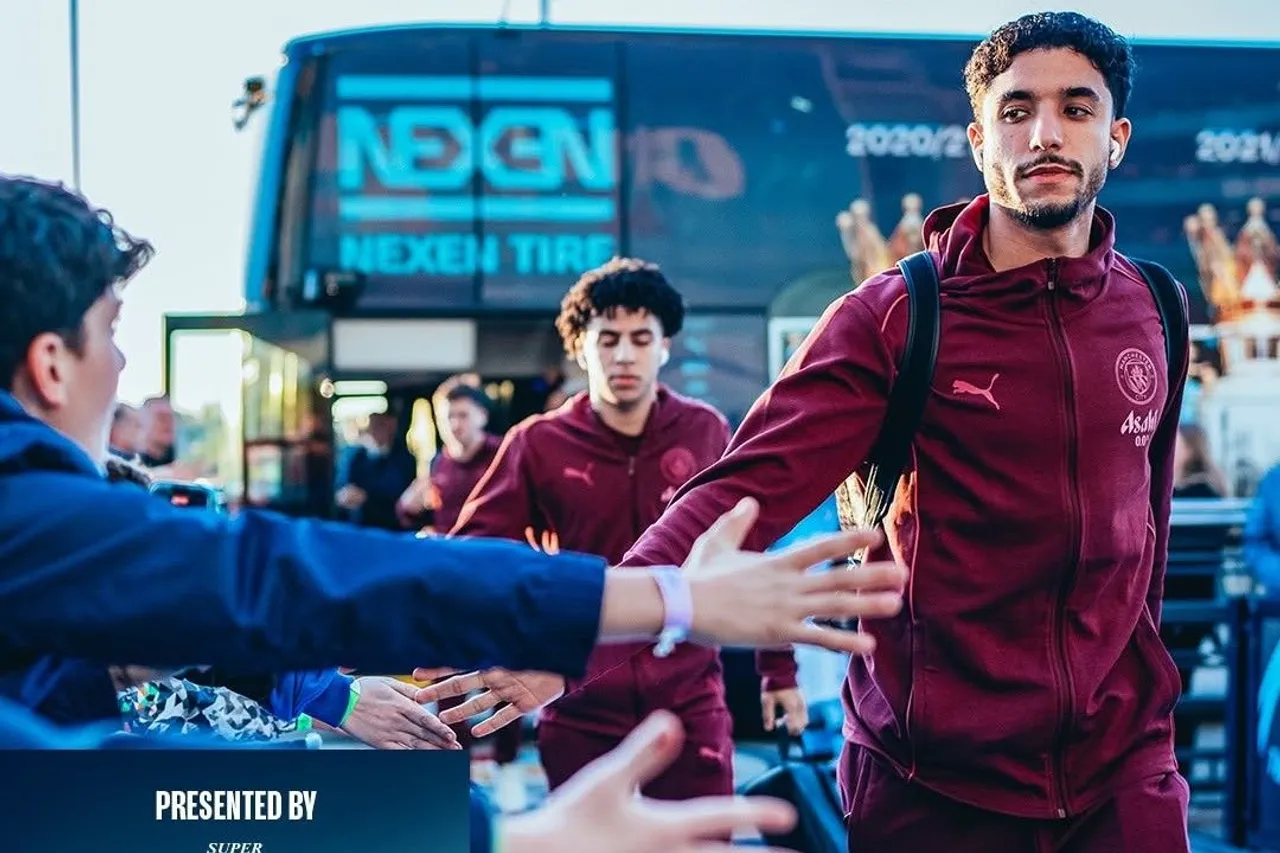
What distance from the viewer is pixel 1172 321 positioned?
9.76 feet

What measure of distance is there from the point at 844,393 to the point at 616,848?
1561mm

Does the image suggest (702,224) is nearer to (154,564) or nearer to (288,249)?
(288,249)

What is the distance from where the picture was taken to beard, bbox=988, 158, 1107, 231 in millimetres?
2885

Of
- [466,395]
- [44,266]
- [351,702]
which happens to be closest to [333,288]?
[466,395]

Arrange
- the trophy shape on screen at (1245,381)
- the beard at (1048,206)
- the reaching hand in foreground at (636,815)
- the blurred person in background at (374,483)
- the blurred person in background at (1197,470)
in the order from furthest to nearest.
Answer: the blurred person in background at (374,483)
the trophy shape on screen at (1245,381)
the blurred person in background at (1197,470)
the beard at (1048,206)
the reaching hand in foreground at (636,815)

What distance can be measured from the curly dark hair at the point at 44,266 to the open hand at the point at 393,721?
0.77 meters

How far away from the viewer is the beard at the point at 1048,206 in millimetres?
2885

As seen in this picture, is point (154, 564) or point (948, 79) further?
point (948, 79)

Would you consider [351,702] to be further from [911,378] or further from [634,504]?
[634,504]

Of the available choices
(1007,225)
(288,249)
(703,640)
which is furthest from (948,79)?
(703,640)

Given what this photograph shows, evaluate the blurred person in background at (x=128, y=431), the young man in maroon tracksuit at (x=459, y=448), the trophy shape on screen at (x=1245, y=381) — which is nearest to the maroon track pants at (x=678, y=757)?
the young man in maroon tracksuit at (x=459, y=448)

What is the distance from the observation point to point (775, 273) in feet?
29.7

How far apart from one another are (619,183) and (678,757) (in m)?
5.12

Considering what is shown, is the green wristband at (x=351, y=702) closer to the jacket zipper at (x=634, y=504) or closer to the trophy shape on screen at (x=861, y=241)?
→ the jacket zipper at (x=634, y=504)
